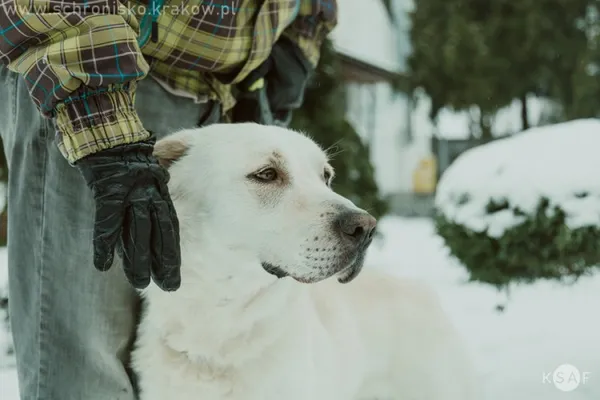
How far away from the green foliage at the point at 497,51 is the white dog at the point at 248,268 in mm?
7359

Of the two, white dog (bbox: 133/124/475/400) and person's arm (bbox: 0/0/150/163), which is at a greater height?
person's arm (bbox: 0/0/150/163)

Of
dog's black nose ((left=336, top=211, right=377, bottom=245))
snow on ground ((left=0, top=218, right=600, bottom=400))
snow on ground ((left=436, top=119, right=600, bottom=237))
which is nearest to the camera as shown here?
dog's black nose ((left=336, top=211, right=377, bottom=245))

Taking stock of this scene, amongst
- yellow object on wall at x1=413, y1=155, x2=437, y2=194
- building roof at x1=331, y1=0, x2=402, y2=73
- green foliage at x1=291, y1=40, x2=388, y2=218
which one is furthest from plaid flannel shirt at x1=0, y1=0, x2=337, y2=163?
yellow object on wall at x1=413, y1=155, x2=437, y2=194

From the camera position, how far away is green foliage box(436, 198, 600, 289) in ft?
12.1

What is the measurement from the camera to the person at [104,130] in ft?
3.79

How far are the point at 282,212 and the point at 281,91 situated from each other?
582 mm

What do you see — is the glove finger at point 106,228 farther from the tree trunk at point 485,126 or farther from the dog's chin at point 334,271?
the tree trunk at point 485,126

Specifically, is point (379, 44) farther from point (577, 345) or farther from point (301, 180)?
point (301, 180)

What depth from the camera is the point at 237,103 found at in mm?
1840

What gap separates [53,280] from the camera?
141 cm

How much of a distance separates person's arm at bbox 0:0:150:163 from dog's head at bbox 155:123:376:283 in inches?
11.4

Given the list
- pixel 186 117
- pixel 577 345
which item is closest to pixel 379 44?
pixel 577 345

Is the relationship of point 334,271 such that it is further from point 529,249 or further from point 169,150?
point 529,249

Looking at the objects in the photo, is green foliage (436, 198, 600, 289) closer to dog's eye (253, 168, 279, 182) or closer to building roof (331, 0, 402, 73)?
dog's eye (253, 168, 279, 182)
